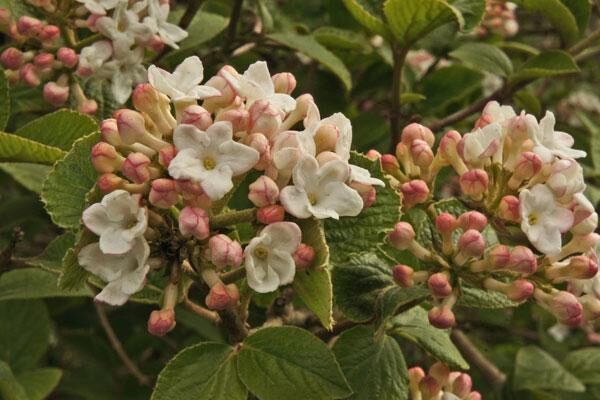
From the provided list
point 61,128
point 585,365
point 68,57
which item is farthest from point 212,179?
point 585,365

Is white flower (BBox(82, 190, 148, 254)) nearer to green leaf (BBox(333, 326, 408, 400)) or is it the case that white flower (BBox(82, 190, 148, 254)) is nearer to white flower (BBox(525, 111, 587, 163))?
green leaf (BBox(333, 326, 408, 400))

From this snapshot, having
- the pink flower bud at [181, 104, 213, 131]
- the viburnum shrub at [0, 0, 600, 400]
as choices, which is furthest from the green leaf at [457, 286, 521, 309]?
the pink flower bud at [181, 104, 213, 131]

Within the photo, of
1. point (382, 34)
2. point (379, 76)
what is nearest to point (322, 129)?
point (382, 34)

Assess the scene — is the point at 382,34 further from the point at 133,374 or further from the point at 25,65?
the point at 133,374

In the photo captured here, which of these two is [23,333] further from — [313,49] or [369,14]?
[369,14]

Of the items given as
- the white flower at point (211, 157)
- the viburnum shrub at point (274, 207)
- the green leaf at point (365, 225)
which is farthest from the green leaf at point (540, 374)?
the white flower at point (211, 157)

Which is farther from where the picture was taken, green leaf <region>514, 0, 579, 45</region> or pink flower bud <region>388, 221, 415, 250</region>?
green leaf <region>514, 0, 579, 45</region>

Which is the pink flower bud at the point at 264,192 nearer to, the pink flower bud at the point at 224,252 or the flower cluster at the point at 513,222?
the pink flower bud at the point at 224,252
